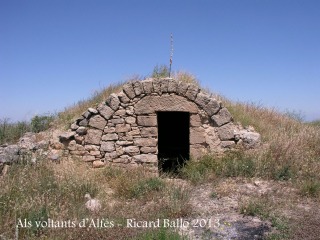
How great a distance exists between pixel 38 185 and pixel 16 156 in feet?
4.62

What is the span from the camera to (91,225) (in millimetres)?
4473

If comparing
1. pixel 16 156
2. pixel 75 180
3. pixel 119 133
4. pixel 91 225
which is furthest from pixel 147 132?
pixel 91 225

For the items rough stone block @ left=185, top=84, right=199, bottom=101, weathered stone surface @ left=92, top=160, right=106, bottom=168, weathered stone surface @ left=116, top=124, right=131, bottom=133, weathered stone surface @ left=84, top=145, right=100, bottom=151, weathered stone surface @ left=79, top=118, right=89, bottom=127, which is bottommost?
weathered stone surface @ left=92, top=160, right=106, bottom=168

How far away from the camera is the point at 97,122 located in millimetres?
7398

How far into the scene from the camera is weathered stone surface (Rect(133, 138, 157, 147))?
749cm

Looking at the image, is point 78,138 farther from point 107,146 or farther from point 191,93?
point 191,93

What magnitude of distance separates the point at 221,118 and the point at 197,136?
25.8 inches

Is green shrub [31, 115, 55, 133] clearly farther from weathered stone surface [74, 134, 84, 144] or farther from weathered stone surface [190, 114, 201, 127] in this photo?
weathered stone surface [190, 114, 201, 127]

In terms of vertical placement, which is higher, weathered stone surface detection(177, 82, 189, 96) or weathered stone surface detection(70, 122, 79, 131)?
weathered stone surface detection(177, 82, 189, 96)

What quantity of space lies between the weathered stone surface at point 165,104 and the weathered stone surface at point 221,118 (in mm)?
451

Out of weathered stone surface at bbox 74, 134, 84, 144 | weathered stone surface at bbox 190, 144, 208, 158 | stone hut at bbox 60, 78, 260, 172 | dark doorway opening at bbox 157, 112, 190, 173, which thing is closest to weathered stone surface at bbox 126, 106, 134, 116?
stone hut at bbox 60, 78, 260, 172

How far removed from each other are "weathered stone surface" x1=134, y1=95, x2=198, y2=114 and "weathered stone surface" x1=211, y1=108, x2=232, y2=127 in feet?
1.48

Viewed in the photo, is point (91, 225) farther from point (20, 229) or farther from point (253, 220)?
point (253, 220)

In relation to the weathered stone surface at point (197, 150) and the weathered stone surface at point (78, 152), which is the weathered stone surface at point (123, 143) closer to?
the weathered stone surface at point (78, 152)
